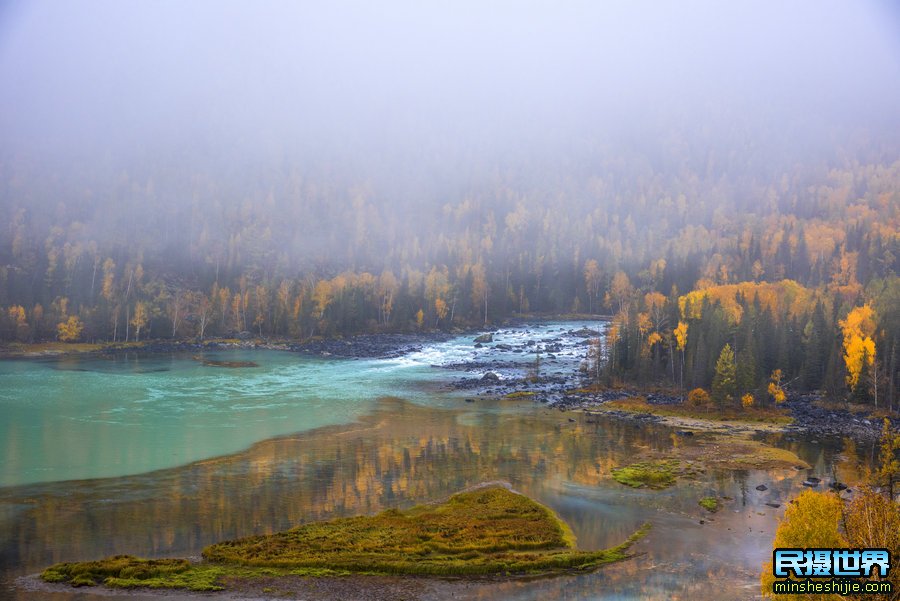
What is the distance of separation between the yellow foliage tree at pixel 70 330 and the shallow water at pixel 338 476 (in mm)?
46153

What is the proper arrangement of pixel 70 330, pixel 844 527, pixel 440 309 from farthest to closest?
pixel 440 309, pixel 70 330, pixel 844 527

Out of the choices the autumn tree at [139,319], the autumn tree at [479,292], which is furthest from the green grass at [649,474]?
the autumn tree at [479,292]

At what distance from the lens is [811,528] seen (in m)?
20.1

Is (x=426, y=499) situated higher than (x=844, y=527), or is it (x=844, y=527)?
(x=844, y=527)

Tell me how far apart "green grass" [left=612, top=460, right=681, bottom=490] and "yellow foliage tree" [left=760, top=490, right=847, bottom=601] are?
24744 millimetres

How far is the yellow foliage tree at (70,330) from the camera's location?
422 ft

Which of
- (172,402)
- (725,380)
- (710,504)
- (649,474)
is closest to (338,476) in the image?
(649,474)

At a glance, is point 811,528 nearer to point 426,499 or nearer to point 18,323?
point 426,499

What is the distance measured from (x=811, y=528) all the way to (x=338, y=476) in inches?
1333

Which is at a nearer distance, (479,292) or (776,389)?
(776,389)

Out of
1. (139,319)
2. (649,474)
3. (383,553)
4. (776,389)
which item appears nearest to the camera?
(383,553)

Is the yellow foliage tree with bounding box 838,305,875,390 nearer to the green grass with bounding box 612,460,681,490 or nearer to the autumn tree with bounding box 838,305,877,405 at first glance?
the autumn tree with bounding box 838,305,877,405

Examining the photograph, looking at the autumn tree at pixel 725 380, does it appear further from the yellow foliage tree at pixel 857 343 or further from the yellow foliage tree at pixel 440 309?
the yellow foliage tree at pixel 440 309

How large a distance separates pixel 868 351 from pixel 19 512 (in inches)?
3190
